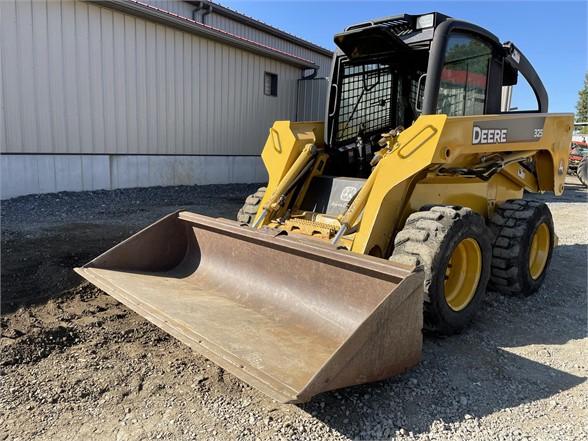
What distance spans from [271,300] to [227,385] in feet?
2.82

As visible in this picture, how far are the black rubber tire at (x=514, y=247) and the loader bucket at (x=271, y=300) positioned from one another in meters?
2.22

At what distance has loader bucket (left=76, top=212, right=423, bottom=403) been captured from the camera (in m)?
2.42

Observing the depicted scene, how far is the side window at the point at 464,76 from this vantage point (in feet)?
14.1

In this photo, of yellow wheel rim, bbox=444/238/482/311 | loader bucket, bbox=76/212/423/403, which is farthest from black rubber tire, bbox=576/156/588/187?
loader bucket, bbox=76/212/423/403

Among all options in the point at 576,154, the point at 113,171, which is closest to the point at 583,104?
the point at 576,154

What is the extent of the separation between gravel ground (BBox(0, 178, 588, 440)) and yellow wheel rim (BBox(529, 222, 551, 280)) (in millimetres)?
675

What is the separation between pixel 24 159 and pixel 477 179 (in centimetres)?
738

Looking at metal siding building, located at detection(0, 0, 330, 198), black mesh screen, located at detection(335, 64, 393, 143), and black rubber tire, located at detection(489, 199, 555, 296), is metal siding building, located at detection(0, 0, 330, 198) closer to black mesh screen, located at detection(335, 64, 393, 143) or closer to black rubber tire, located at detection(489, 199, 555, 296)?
black mesh screen, located at detection(335, 64, 393, 143)

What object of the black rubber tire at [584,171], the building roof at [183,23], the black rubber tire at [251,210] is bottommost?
the black rubber tire at [251,210]

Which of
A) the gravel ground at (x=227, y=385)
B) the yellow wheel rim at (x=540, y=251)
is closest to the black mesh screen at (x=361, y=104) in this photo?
the yellow wheel rim at (x=540, y=251)

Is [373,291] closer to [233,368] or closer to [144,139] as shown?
[233,368]

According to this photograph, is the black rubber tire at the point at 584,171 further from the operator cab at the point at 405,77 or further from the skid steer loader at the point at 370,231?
the operator cab at the point at 405,77

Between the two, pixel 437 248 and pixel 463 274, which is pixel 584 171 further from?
pixel 437 248

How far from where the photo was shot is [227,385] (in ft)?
9.25
